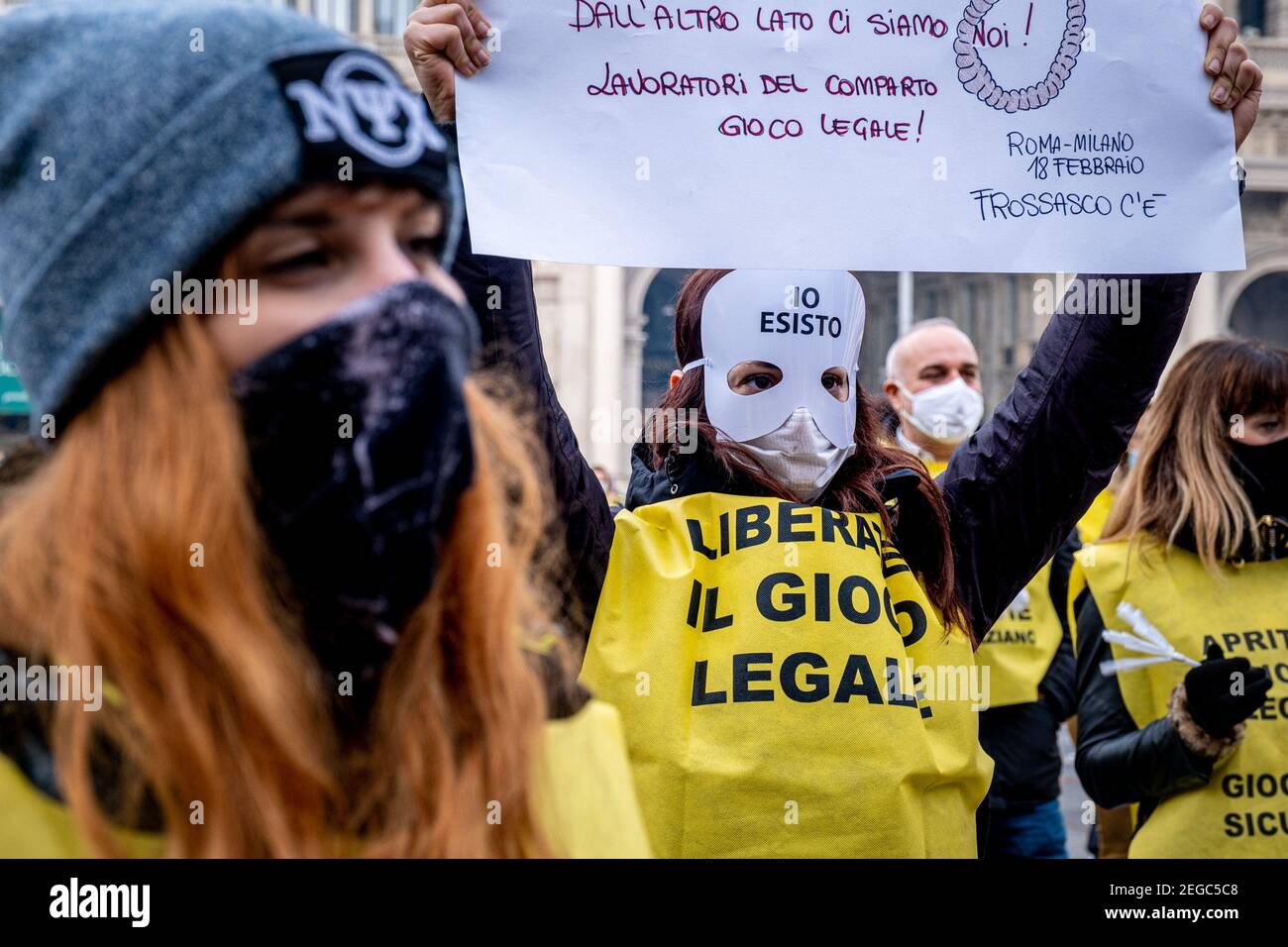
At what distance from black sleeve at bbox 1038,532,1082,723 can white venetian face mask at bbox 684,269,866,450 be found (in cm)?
237

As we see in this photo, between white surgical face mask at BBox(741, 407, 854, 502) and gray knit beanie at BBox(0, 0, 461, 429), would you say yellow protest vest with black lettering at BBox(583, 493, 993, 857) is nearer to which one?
white surgical face mask at BBox(741, 407, 854, 502)

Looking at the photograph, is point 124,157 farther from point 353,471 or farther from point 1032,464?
point 1032,464

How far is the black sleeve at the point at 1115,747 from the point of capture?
10.3 ft

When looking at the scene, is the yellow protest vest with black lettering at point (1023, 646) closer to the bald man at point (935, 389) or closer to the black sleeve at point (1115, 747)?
the bald man at point (935, 389)

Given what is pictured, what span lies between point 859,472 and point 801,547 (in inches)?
12.4

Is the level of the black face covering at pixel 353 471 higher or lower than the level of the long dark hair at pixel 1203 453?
lower

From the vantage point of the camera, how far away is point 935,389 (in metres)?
5.29

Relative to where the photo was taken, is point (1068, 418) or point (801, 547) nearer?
point (801, 547)

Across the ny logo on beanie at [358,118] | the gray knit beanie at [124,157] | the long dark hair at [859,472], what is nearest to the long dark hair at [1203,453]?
the long dark hair at [859,472]

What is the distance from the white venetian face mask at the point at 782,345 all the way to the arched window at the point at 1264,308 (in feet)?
86.1

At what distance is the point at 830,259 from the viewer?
7.82 feet

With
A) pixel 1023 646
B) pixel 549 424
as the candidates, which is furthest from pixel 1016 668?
pixel 549 424
